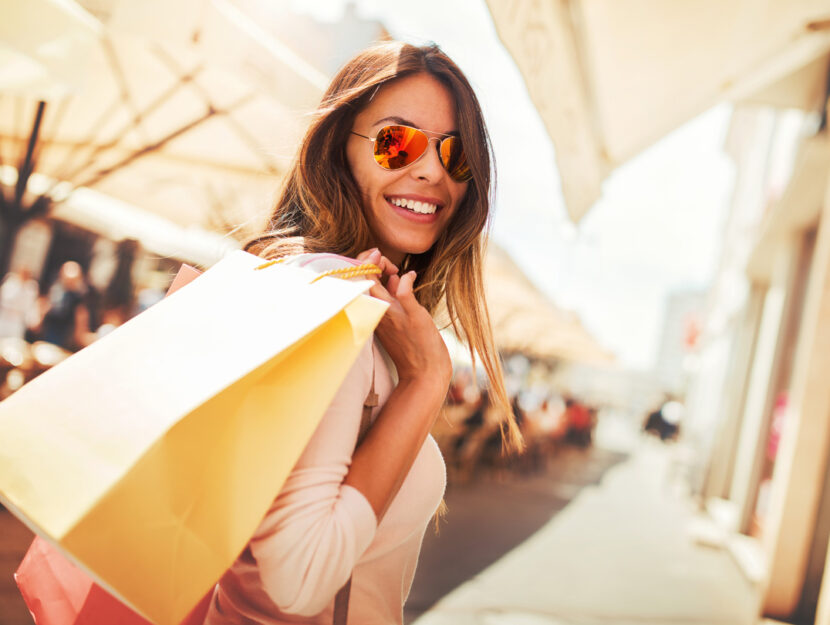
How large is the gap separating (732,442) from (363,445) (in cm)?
1060

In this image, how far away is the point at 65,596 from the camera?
1107mm

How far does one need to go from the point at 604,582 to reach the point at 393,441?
205 inches

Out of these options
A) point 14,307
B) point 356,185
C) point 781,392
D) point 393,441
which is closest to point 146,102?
point 14,307

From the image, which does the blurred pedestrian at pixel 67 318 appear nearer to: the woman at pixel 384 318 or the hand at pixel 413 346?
the woman at pixel 384 318

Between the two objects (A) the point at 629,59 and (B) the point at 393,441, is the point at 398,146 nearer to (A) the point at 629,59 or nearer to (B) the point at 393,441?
(B) the point at 393,441

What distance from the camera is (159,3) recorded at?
8.37 feet

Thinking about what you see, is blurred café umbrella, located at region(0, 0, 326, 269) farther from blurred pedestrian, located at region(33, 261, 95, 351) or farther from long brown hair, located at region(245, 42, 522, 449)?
blurred pedestrian, located at region(33, 261, 95, 351)

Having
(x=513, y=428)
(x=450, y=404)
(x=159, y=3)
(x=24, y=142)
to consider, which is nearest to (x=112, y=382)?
(x=513, y=428)

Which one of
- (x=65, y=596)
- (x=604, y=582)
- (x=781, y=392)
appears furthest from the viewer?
(x=781, y=392)

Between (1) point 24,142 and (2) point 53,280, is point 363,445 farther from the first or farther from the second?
(2) point 53,280

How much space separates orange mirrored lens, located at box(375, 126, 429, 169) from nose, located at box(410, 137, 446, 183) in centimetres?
2

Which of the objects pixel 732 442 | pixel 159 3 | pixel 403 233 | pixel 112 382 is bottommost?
pixel 732 442

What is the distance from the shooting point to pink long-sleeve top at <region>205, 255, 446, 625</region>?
0.85 meters

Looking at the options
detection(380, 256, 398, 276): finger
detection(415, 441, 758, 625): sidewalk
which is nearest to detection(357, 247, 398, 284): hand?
detection(380, 256, 398, 276): finger
